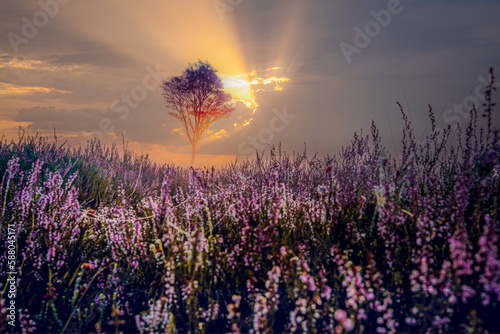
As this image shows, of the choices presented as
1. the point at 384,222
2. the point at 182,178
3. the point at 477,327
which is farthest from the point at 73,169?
the point at 477,327

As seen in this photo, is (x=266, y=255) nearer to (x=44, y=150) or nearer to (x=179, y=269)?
(x=179, y=269)

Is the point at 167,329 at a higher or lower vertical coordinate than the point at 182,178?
lower

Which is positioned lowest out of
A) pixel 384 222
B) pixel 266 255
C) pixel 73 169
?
pixel 266 255

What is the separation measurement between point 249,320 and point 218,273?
1.52 ft

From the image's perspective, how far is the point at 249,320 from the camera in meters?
2.34

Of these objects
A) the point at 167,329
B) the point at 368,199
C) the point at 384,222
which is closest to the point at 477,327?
the point at 384,222

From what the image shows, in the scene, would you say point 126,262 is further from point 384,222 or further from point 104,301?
point 384,222

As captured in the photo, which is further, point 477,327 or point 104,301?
point 104,301

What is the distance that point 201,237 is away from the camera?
2359 millimetres

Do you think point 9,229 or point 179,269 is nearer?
point 179,269

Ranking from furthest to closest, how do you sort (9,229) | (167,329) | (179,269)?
(9,229) → (179,269) → (167,329)

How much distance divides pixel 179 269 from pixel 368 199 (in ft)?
6.89

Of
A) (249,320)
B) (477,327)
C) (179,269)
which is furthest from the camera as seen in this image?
(179,269)

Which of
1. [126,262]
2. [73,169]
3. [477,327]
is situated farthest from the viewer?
[73,169]
